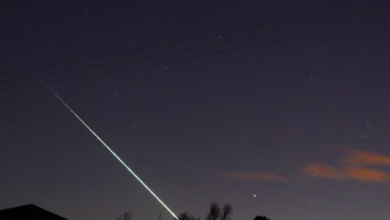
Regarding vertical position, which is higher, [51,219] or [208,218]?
[208,218]

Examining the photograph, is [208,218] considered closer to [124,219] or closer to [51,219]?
[124,219]

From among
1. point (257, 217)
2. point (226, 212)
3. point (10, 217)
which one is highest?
point (226, 212)

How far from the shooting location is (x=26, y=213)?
3569 cm

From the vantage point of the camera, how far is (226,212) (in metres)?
60.9

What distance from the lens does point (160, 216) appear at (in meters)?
71.7

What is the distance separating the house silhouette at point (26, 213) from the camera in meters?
35.2

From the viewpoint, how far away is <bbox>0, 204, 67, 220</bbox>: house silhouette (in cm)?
3519

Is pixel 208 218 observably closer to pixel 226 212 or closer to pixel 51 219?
pixel 226 212

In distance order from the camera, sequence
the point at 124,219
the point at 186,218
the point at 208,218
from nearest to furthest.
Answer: the point at 208,218, the point at 186,218, the point at 124,219

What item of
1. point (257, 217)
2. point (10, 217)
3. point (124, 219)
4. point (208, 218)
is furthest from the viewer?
point (124, 219)

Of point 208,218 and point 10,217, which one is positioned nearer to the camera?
point 10,217

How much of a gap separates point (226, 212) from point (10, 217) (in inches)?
1266

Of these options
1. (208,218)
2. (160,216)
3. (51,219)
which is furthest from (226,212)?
(51,219)

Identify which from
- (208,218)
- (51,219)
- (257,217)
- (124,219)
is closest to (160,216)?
(124,219)
